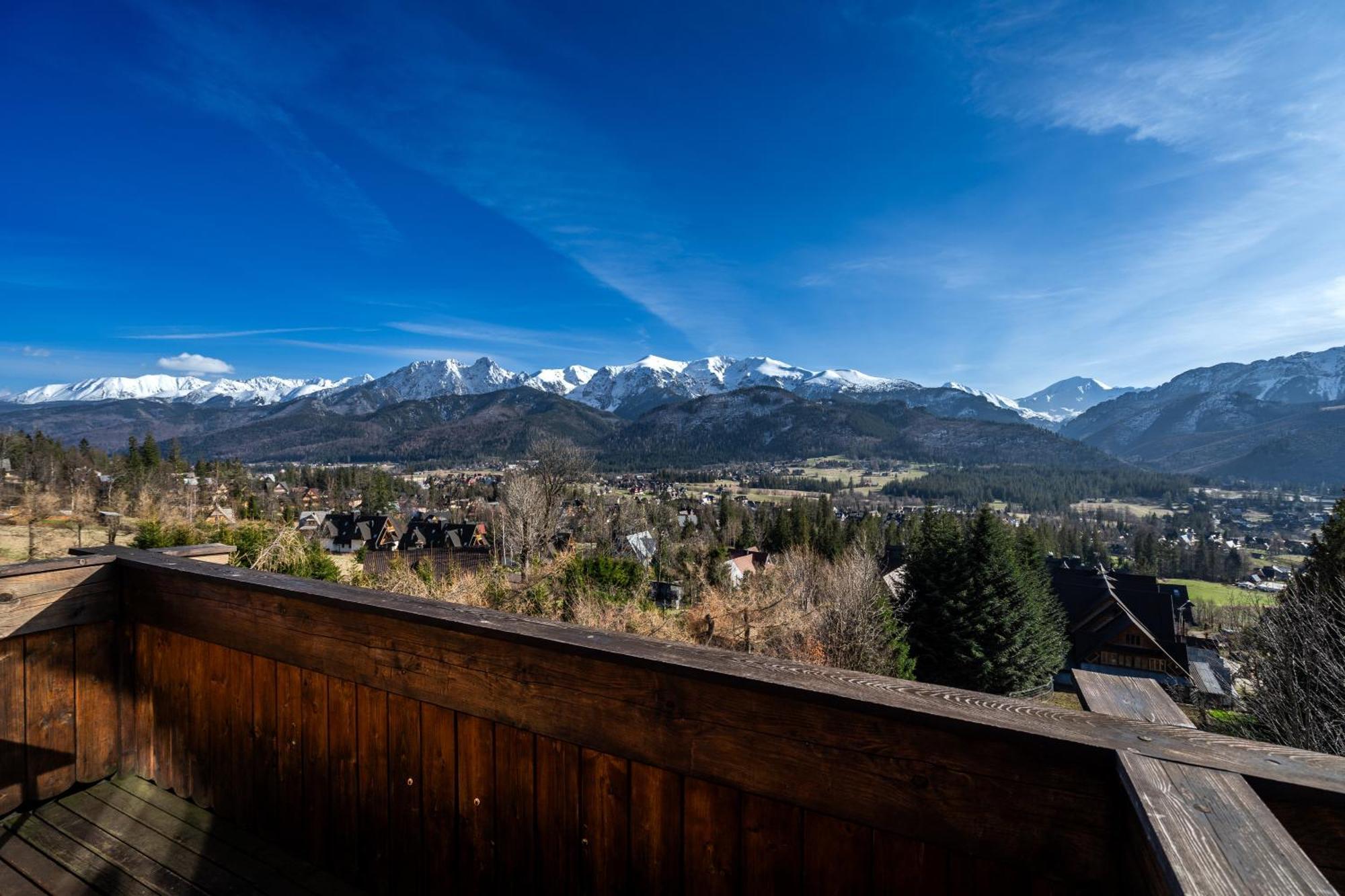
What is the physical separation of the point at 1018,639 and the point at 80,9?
1141 inches

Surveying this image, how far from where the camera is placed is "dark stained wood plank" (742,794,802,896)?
1.25 metres

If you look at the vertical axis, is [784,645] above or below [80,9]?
below

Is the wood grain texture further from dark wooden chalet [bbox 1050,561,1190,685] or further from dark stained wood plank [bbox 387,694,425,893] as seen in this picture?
dark wooden chalet [bbox 1050,561,1190,685]

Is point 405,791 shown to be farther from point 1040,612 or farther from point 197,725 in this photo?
point 1040,612

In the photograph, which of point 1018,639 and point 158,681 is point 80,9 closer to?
point 158,681

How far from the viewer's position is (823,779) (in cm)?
119

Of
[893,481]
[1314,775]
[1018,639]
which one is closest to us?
[1314,775]

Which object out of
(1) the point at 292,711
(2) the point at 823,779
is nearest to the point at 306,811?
(1) the point at 292,711

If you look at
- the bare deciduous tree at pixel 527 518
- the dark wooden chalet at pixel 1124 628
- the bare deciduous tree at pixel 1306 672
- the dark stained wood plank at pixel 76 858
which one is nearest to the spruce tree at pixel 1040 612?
the dark wooden chalet at pixel 1124 628

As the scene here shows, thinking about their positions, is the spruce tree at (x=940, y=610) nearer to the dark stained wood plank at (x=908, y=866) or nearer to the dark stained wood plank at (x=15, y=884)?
the dark stained wood plank at (x=908, y=866)

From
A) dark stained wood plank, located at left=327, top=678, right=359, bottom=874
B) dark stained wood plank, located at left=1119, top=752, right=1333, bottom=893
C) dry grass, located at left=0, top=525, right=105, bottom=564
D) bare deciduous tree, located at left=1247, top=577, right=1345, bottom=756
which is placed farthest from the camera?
dry grass, located at left=0, top=525, right=105, bottom=564

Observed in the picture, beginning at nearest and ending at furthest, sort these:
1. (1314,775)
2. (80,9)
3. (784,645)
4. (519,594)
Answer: (1314,775)
(80,9)
(519,594)
(784,645)

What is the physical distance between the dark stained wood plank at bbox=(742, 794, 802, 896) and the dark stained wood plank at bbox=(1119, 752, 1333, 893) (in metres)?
0.62

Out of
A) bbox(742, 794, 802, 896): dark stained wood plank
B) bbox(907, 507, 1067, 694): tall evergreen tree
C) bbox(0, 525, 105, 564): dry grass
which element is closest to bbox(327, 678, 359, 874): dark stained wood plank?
bbox(742, 794, 802, 896): dark stained wood plank
